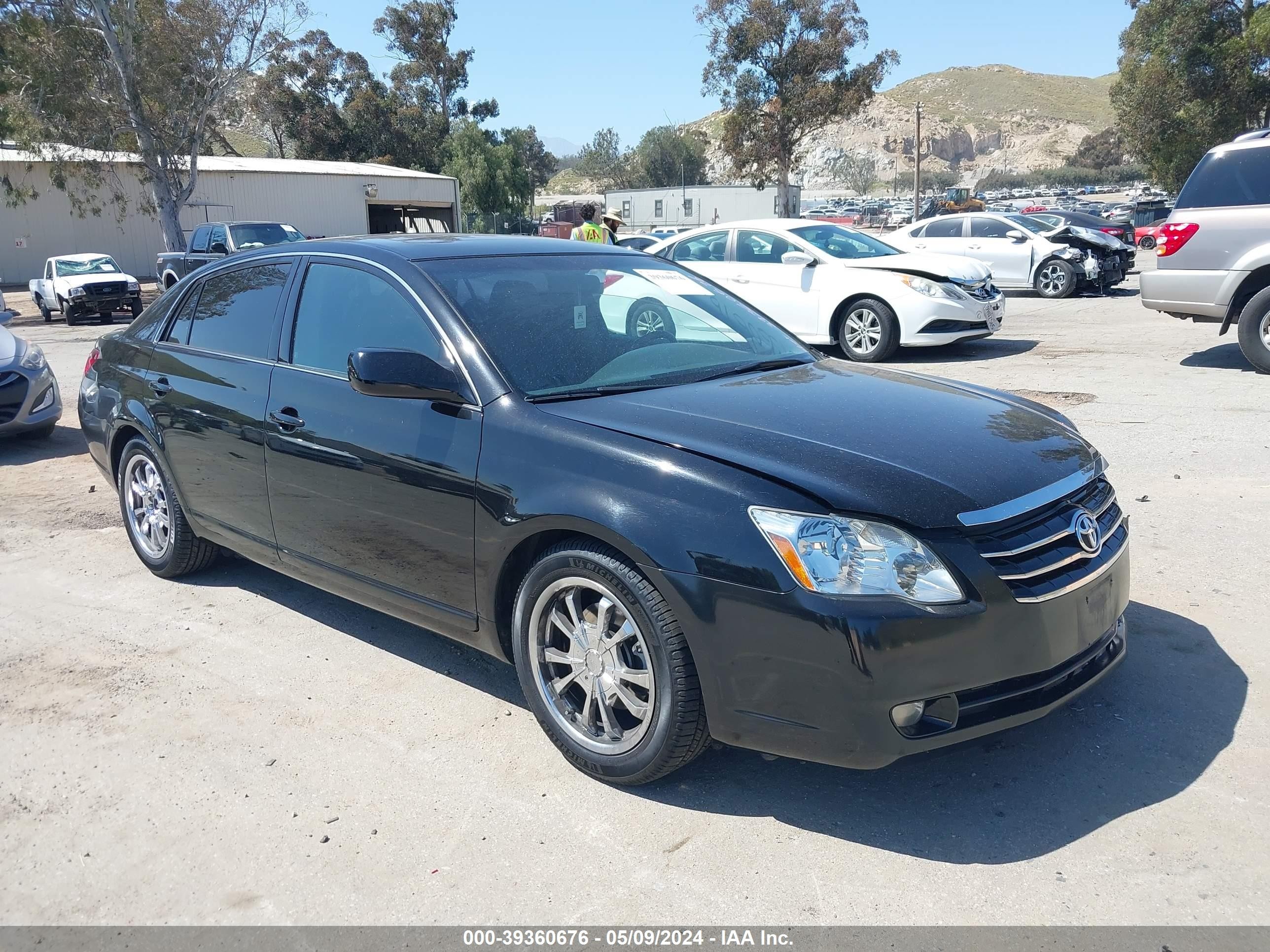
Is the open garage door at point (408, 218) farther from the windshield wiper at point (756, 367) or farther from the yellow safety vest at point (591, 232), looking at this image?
the windshield wiper at point (756, 367)

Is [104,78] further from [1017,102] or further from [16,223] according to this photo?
[1017,102]

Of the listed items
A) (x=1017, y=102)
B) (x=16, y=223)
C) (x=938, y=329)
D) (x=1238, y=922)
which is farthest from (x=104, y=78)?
(x=1017, y=102)

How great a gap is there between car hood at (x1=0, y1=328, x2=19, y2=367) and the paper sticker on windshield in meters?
6.68

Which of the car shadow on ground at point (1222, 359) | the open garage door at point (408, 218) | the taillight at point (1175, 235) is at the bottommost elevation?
the car shadow on ground at point (1222, 359)

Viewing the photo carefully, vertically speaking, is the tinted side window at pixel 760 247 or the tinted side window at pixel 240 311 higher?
the tinted side window at pixel 760 247

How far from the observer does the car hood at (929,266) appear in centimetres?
1129

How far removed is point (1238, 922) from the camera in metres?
2.57

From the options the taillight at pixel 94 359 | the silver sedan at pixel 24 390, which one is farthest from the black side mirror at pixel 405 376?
the silver sedan at pixel 24 390

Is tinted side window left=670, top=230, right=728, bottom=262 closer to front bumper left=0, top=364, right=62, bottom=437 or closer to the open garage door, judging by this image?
front bumper left=0, top=364, right=62, bottom=437

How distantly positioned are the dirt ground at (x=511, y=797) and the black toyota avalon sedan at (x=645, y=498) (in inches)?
11.8

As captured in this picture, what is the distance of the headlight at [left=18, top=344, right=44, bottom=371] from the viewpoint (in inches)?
348

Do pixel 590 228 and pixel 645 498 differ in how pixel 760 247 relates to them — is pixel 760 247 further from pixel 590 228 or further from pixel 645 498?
pixel 645 498

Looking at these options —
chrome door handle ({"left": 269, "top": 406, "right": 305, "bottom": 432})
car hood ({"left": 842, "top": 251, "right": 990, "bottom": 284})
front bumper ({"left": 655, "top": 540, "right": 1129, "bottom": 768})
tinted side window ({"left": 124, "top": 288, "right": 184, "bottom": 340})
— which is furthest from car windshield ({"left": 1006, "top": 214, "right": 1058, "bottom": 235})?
front bumper ({"left": 655, "top": 540, "right": 1129, "bottom": 768})
